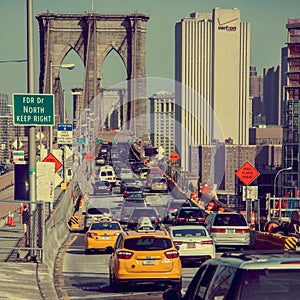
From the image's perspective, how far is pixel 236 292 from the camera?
816 centimetres

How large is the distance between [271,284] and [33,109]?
55.8 feet

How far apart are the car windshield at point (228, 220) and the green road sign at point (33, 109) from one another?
27.2 ft

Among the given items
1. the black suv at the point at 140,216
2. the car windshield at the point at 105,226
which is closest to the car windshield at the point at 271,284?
the car windshield at the point at 105,226

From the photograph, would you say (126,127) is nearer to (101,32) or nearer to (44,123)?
(101,32)

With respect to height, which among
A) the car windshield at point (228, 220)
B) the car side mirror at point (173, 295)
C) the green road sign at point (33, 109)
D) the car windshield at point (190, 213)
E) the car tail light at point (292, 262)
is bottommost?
the car windshield at point (190, 213)

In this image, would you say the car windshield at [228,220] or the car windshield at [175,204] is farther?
the car windshield at [175,204]

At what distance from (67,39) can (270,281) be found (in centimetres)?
15233

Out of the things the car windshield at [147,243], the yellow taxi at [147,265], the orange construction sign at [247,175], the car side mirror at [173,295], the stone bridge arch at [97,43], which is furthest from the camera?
the stone bridge arch at [97,43]

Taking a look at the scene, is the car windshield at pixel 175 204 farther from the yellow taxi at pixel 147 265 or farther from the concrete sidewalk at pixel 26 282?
the yellow taxi at pixel 147 265

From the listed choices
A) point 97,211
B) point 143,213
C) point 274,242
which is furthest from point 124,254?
point 97,211

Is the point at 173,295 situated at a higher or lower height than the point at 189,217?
higher

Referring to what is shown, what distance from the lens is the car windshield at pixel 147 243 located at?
20047 mm

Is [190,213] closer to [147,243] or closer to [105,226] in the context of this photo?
[105,226]

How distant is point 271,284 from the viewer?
8.24 m
